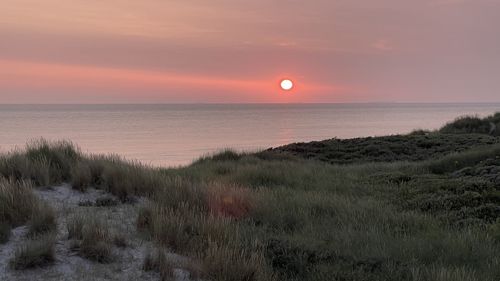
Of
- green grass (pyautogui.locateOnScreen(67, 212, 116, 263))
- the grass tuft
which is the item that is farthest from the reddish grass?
the grass tuft

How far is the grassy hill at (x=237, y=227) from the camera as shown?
17.3ft

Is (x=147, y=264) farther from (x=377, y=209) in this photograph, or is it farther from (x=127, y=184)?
(x=377, y=209)

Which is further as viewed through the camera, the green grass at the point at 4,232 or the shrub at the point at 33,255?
the green grass at the point at 4,232

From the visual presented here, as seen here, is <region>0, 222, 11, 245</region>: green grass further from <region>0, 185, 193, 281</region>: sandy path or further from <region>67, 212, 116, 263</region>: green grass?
<region>67, 212, 116, 263</region>: green grass

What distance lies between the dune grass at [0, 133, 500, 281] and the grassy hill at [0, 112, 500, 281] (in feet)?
0.06

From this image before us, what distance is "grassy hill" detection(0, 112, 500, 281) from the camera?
5.27 m

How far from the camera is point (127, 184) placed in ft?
27.0

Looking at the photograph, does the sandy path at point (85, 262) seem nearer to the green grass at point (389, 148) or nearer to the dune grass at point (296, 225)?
the dune grass at point (296, 225)

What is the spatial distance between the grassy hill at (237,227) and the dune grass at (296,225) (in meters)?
0.02

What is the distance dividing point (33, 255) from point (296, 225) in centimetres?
419

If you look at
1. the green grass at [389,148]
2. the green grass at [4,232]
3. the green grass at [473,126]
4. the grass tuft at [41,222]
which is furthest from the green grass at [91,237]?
the green grass at [473,126]

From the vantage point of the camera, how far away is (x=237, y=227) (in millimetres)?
6742

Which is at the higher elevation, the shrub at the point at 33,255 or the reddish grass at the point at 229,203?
the shrub at the point at 33,255

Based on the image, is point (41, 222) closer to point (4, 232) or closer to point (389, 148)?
point (4, 232)
